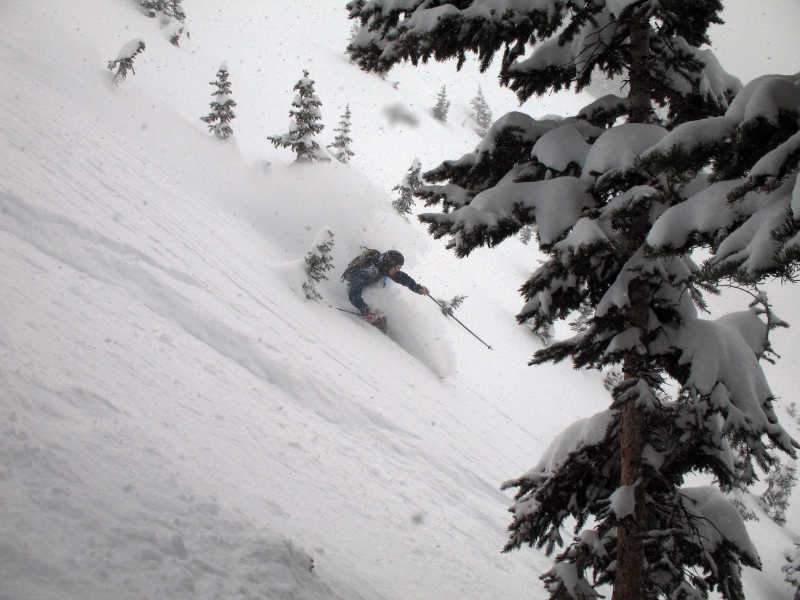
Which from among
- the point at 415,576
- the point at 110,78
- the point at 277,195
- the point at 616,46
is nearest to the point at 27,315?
the point at 415,576

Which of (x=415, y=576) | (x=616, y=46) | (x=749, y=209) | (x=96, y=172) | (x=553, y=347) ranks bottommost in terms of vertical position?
(x=415, y=576)

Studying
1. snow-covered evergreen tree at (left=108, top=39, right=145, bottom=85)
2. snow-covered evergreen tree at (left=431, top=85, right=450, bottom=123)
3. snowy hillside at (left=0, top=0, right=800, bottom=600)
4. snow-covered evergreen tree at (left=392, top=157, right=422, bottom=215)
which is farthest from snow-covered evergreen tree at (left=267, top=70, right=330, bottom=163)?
snow-covered evergreen tree at (left=431, top=85, right=450, bottom=123)

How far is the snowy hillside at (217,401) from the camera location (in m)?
2.10

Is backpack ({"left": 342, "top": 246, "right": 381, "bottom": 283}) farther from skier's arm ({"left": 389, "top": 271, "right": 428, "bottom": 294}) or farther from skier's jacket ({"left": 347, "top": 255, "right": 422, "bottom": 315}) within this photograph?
skier's arm ({"left": 389, "top": 271, "right": 428, "bottom": 294})

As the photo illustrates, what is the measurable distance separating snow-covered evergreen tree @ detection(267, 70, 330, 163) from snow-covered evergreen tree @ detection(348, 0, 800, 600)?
51.4 ft

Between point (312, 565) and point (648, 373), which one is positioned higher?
point (648, 373)

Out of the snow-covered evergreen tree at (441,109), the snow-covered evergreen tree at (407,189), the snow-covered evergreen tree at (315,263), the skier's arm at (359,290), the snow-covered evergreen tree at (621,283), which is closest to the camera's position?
the snow-covered evergreen tree at (621,283)

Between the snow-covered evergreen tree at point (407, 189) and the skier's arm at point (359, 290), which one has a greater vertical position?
the snow-covered evergreen tree at point (407, 189)

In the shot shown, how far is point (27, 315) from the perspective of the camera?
3.24m

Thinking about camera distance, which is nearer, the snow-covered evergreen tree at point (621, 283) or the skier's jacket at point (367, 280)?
the snow-covered evergreen tree at point (621, 283)

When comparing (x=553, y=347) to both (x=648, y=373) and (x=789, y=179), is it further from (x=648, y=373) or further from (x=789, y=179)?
(x=789, y=179)

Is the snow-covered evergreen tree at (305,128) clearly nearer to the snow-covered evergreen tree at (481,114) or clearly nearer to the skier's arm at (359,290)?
the skier's arm at (359,290)

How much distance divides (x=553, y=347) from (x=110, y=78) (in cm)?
2428

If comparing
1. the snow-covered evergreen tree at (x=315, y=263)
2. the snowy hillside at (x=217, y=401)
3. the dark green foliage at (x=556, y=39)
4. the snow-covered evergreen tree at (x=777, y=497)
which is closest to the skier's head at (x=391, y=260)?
the snowy hillside at (x=217, y=401)
